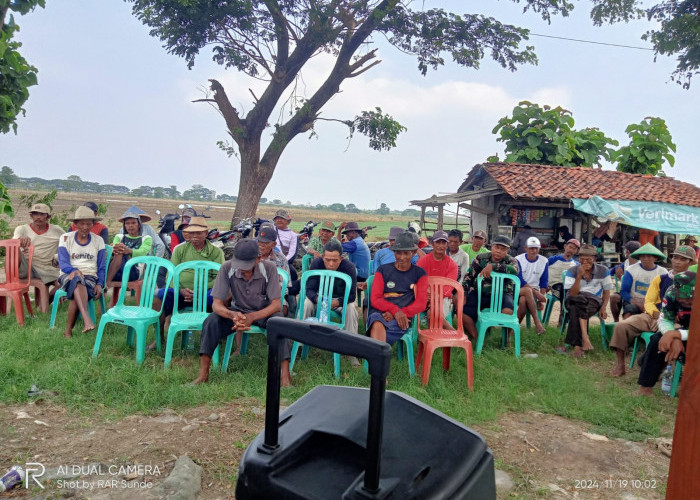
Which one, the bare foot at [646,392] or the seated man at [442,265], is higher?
the seated man at [442,265]

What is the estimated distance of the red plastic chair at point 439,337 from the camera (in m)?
4.72

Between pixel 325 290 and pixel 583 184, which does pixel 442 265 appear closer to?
pixel 325 290

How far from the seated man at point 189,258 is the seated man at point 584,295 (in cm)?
442

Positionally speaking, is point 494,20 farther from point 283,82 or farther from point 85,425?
point 85,425

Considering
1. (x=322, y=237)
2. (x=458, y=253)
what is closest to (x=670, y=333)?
(x=458, y=253)

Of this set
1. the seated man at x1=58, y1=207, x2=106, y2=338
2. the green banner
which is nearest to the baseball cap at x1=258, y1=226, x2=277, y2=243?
the seated man at x1=58, y1=207, x2=106, y2=338

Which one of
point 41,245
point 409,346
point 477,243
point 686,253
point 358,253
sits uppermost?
point 686,253

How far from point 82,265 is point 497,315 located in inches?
202

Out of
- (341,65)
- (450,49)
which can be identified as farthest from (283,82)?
(450,49)

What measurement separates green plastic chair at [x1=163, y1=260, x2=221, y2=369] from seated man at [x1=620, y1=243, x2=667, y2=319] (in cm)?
511

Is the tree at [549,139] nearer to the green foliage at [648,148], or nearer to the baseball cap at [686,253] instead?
the green foliage at [648,148]

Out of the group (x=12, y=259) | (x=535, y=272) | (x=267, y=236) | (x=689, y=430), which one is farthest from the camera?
(x=535, y=272)

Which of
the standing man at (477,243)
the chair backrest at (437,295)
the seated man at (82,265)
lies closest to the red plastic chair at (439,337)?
the chair backrest at (437,295)

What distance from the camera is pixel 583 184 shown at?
15219 mm
